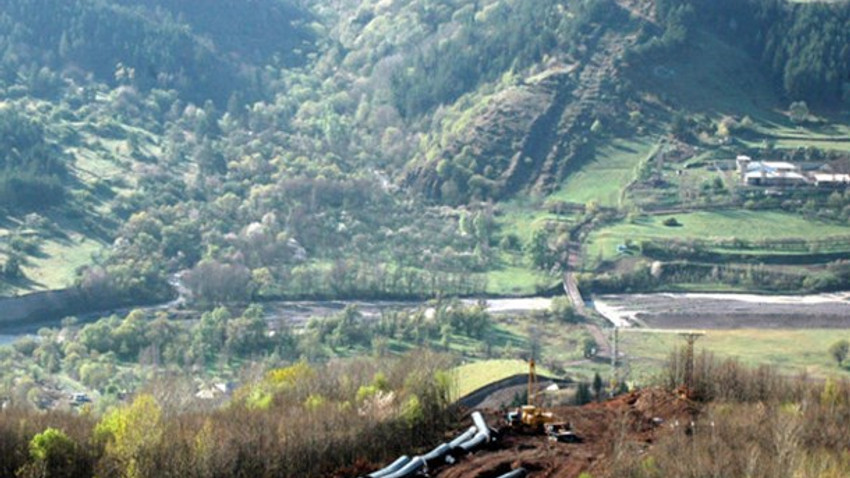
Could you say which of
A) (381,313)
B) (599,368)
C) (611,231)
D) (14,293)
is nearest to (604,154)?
(611,231)

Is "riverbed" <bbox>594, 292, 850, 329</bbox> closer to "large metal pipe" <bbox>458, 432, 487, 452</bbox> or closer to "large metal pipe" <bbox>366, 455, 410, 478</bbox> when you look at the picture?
"large metal pipe" <bbox>458, 432, 487, 452</bbox>

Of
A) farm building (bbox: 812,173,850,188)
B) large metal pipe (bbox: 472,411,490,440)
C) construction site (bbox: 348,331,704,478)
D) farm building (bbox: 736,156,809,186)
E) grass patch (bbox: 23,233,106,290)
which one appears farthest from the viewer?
farm building (bbox: 812,173,850,188)

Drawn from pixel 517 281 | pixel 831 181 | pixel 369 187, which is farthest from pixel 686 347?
pixel 369 187

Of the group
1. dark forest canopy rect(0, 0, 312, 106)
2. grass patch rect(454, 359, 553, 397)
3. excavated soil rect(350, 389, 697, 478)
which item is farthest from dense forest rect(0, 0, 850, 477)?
grass patch rect(454, 359, 553, 397)

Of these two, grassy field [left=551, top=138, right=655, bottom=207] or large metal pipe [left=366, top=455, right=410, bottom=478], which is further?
grassy field [left=551, top=138, right=655, bottom=207]

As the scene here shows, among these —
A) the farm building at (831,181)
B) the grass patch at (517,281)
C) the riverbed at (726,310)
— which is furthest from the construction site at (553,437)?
the farm building at (831,181)

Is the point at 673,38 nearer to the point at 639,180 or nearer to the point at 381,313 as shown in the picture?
the point at 639,180
